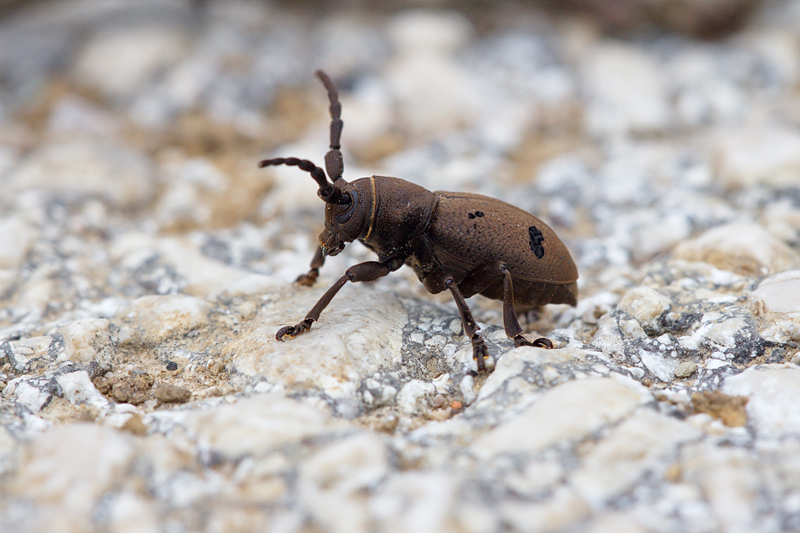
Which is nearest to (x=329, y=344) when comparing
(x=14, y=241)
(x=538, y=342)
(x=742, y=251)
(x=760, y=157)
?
(x=538, y=342)

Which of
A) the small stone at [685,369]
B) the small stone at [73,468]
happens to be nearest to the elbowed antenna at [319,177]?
the small stone at [73,468]

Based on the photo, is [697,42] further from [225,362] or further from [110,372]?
[110,372]

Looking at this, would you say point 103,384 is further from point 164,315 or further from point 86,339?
point 164,315

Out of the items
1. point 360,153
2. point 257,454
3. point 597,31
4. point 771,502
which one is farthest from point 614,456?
point 597,31

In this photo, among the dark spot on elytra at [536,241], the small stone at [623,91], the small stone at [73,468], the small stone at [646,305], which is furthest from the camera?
the small stone at [623,91]

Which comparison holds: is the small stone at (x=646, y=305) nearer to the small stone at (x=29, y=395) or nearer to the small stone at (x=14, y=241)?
the small stone at (x=29, y=395)

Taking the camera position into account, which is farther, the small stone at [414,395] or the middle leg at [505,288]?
the middle leg at [505,288]
